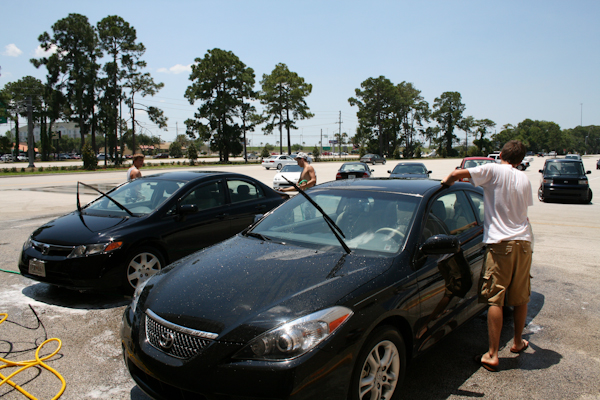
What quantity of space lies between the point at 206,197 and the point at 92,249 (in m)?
1.78

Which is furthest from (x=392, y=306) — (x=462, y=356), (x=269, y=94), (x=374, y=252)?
(x=269, y=94)

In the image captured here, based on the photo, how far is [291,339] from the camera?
7.23ft

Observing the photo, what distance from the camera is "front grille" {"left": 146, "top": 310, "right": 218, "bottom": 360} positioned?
2303 millimetres

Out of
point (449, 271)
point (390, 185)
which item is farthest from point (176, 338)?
point (390, 185)

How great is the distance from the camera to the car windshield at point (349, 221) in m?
3.28

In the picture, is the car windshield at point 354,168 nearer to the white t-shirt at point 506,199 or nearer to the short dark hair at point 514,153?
the short dark hair at point 514,153

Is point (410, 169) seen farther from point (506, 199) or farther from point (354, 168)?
point (506, 199)

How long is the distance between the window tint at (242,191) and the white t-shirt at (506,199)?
3.92 metres

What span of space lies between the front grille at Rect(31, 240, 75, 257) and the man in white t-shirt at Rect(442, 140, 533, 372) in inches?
164

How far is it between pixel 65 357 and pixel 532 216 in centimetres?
1235

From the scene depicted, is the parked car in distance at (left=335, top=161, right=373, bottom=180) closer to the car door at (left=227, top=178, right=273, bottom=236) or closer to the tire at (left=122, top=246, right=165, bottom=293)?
the car door at (left=227, top=178, right=273, bottom=236)

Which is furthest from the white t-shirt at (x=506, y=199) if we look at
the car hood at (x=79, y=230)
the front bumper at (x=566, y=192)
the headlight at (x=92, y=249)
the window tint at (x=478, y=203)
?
the front bumper at (x=566, y=192)

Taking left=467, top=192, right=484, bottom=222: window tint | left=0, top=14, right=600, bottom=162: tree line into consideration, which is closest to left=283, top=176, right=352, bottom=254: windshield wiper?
left=467, top=192, right=484, bottom=222: window tint

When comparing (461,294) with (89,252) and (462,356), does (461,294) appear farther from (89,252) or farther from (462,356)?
(89,252)
